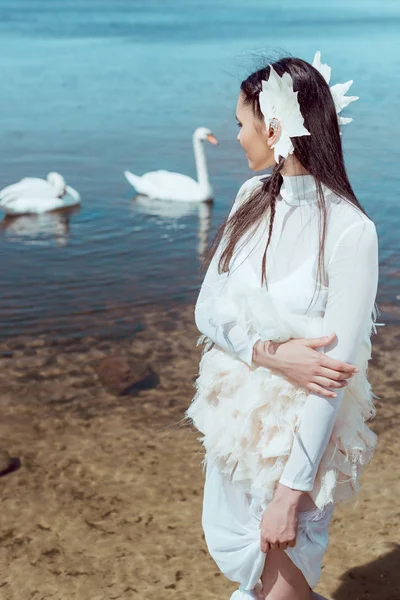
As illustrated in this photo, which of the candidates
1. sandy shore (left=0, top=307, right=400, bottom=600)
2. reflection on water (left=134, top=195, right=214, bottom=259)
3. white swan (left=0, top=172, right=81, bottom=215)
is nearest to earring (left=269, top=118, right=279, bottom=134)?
sandy shore (left=0, top=307, right=400, bottom=600)

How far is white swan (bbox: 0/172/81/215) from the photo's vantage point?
10523mm

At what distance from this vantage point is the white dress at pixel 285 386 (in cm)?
235

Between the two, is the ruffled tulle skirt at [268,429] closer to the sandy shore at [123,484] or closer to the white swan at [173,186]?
the sandy shore at [123,484]

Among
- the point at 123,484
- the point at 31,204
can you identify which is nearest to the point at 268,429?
the point at 123,484

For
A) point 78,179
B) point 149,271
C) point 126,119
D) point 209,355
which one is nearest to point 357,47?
point 126,119

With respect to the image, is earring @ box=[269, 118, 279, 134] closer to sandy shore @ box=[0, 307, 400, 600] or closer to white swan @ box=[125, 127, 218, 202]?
sandy shore @ box=[0, 307, 400, 600]

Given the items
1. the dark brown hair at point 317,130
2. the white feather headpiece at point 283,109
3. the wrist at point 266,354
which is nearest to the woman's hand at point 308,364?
the wrist at point 266,354

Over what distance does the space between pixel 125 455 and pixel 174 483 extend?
1.56 feet

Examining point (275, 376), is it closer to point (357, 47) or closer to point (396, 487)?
point (396, 487)

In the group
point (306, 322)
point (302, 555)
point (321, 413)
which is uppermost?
point (306, 322)

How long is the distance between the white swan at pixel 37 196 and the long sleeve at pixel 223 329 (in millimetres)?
8163

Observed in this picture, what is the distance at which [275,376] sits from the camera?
8.13 feet

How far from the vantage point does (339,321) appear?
234cm

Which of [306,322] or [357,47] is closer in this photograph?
[306,322]
